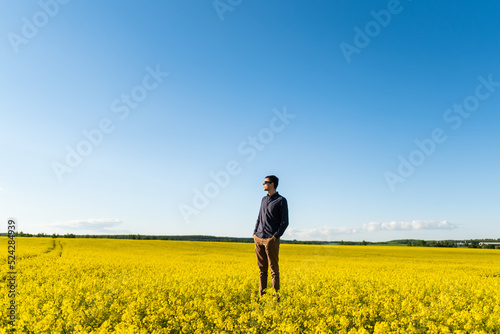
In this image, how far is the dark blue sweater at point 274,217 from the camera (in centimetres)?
620

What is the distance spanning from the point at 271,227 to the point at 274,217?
0.67ft

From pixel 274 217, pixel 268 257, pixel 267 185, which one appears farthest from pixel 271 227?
pixel 267 185

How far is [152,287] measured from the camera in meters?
7.63

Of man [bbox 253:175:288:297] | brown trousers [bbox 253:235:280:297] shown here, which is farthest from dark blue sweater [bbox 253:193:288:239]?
brown trousers [bbox 253:235:280:297]

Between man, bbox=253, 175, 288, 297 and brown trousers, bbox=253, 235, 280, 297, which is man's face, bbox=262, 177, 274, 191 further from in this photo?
brown trousers, bbox=253, 235, 280, 297

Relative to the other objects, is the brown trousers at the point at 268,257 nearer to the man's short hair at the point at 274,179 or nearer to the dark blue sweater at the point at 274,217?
the dark blue sweater at the point at 274,217

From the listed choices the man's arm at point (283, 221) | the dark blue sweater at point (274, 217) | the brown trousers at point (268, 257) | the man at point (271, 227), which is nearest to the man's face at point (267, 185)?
the man at point (271, 227)

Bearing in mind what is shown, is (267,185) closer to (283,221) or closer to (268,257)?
(283,221)

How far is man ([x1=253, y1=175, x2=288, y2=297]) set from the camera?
6.21 metres

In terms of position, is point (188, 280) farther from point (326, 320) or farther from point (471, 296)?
point (471, 296)

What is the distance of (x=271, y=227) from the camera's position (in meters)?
6.31

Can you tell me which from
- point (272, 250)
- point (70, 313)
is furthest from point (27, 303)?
point (272, 250)

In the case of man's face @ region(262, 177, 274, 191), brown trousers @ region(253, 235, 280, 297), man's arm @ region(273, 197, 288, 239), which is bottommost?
brown trousers @ region(253, 235, 280, 297)

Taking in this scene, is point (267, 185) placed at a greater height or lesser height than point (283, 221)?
greater
